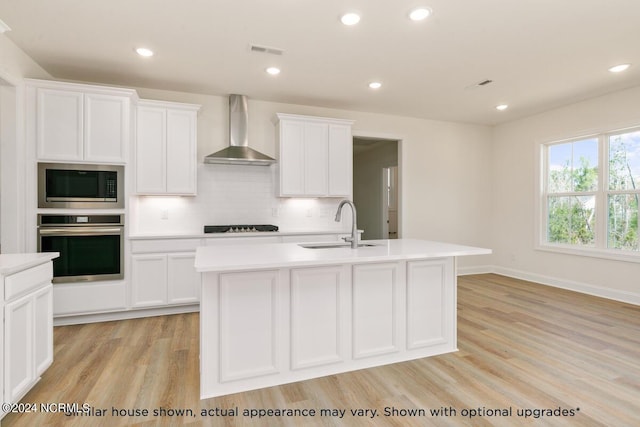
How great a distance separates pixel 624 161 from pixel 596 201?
1.90ft

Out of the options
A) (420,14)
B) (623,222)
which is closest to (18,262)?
(420,14)

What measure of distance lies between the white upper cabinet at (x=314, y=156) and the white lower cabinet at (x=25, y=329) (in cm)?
269

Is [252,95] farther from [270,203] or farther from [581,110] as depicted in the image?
[581,110]

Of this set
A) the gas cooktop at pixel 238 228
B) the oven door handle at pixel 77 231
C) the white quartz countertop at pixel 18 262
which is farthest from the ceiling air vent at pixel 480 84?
the white quartz countertop at pixel 18 262

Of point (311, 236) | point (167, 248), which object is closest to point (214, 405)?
point (167, 248)

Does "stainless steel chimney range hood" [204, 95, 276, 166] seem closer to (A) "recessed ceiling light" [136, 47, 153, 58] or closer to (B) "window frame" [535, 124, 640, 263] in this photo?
(A) "recessed ceiling light" [136, 47, 153, 58]

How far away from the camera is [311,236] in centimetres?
437

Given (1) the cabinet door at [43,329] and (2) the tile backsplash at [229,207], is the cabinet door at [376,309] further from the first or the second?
(2) the tile backsplash at [229,207]

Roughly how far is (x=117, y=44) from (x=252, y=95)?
5.47ft

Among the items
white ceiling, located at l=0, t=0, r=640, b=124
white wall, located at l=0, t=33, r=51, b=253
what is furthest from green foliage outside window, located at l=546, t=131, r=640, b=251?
white wall, located at l=0, t=33, r=51, b=253

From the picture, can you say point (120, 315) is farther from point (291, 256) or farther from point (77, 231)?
point (291, 256)

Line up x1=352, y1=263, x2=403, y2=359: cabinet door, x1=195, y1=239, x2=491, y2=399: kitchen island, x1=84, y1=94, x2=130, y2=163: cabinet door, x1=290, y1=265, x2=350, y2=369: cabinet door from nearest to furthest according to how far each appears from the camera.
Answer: x1=195, y1=239, x2=491, y2=399: kitchen island
x1=290, y1=265, x2=350, y2=369: cabinet door
x1=352, y1=263, x2=403, y2=359: cabinet door
x1=84, y1=94, x2=130, y2=163: cabinet door

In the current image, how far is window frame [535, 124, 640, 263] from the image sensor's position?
4305mm

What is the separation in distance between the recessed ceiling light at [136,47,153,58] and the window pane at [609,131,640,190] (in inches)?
218
